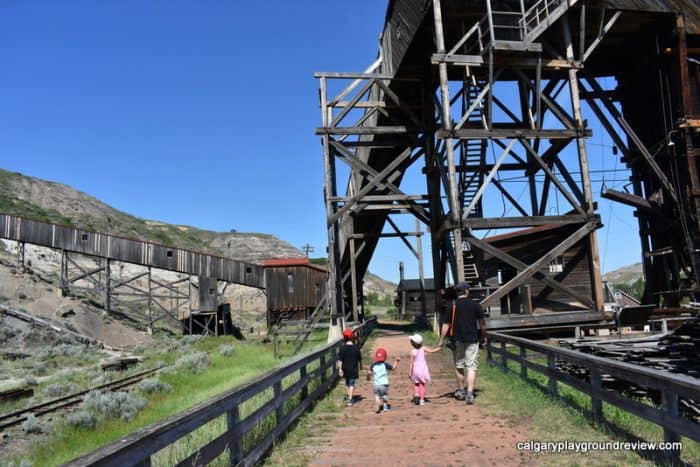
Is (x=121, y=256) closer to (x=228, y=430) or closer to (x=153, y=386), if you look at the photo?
(x=153, y=386)

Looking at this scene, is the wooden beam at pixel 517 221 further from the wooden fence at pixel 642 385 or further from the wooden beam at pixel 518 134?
the wooden fence at pixel 642 385

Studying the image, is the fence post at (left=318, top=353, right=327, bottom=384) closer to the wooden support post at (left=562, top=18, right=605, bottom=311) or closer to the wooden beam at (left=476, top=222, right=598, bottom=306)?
the wooden beam at (left=476, top=222, right=598, bottom=306)

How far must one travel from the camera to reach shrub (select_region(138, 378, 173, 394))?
46.6 ft

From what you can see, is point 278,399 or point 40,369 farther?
point 40,369

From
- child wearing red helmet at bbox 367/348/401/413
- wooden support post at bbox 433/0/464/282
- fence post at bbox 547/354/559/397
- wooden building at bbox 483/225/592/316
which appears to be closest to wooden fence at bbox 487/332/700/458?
fence post at bbox 547/354/559/397

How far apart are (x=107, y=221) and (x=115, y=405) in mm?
69657

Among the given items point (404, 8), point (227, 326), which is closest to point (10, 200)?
point (227, 326)

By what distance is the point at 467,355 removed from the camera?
305 inches

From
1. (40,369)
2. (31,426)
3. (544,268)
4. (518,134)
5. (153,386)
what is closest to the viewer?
(31,426)

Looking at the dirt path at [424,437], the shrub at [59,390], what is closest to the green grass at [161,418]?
the dirt path at [424,437]

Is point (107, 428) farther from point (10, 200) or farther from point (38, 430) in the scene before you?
point (10, 200)

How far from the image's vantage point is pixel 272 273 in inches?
1572

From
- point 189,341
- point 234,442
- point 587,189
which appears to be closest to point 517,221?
point 587,189

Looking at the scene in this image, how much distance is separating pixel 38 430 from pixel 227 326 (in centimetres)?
2847
